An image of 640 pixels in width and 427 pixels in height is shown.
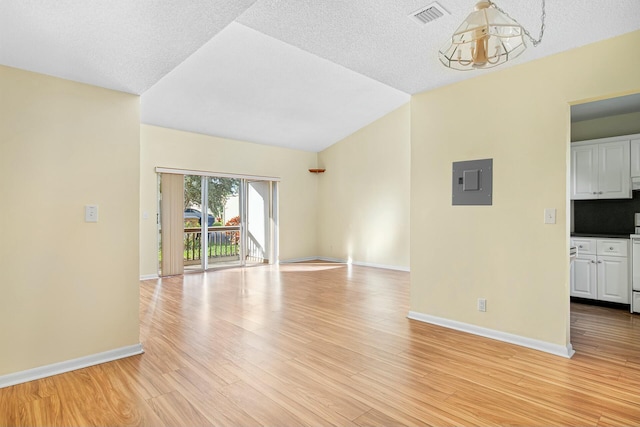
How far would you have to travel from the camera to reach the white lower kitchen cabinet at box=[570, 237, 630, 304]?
13.7ft

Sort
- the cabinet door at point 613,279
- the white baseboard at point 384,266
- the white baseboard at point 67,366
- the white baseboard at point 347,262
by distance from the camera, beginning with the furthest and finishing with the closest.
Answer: the white baseboard at point 347,262, the white baseboard at point 384,266, the cabinet door at point 613,279, the white baseboard at point 67,366

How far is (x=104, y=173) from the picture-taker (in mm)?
2822

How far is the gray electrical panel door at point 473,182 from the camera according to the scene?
3.32m

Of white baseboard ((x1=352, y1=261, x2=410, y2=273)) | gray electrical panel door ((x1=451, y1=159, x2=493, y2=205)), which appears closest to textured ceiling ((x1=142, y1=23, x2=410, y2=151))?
gray electrical panel door ((x1=451, y1=159, x2=493, y2=205))

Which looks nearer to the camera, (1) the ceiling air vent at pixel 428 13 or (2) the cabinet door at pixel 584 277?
(1) the ceiling air vent at pixel 428 13

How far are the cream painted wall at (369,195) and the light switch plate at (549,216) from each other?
435 centimetres

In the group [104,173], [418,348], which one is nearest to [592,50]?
[418,348]

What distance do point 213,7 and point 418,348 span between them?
3016 mm

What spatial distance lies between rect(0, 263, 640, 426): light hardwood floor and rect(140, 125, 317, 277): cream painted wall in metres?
2.78

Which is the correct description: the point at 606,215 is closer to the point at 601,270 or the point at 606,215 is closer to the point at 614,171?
the point at 614,171

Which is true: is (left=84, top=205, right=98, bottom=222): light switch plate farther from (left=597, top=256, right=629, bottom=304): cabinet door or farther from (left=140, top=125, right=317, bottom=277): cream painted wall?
(left=597, top=256, right=629, bottom=304): cabinet door

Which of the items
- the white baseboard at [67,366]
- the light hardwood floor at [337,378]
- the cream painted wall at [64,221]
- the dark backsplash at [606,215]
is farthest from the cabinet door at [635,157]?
the white baseboard at [67,366]

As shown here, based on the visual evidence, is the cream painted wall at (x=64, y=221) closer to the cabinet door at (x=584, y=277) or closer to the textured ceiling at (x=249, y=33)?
the textured ceiling at (x=249, y=33)

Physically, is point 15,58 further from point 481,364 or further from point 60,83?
point 481,364
